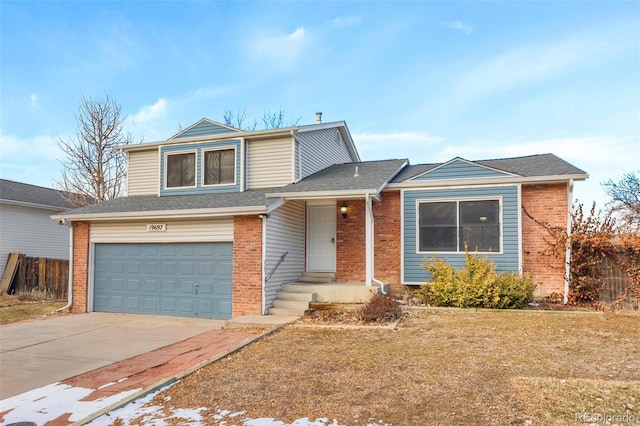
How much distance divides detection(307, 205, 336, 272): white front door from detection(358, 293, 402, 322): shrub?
339 cm

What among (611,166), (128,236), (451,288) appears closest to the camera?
(451,288)

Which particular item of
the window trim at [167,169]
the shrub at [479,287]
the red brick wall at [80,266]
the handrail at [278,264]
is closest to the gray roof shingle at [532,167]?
the shrub at [479,287]

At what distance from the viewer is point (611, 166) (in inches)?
824

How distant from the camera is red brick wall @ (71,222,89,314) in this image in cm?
1194

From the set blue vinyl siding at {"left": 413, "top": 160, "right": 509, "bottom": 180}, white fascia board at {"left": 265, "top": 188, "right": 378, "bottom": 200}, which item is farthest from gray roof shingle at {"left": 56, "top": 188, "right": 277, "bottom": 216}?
blue vinyl siding at {"left": 413, "top": 160, "right": 509, "bottom": 180}

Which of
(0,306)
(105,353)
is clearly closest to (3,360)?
(105,353)

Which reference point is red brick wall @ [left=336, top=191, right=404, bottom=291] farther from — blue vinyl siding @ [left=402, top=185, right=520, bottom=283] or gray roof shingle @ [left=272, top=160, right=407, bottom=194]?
gray roof shingle @ [left=272, top=160, right=407, bottom=194]

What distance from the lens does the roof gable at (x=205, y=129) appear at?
12.9m

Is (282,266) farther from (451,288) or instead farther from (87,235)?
(87,235)

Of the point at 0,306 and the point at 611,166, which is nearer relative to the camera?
the point at 0,306

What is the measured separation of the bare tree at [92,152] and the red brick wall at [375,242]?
47.3 feet

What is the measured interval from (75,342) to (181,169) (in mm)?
6433

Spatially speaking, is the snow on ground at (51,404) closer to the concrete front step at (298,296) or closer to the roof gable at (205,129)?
the concrete front step at (298,296)

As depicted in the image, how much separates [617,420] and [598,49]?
1043cm
